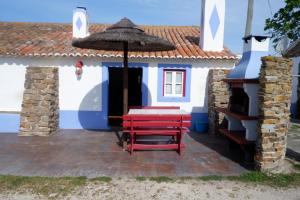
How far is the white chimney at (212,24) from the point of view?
11320 millimetres

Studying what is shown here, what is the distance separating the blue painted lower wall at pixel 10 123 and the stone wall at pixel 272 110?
25.7 ft

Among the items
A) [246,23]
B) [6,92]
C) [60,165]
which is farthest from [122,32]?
[246,23]

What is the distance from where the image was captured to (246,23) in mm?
14422

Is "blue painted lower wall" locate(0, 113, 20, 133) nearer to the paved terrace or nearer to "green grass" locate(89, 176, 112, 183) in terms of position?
the paved terrace

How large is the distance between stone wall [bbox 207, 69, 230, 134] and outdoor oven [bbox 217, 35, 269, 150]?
1.70 metres

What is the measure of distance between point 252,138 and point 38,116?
6.62 m

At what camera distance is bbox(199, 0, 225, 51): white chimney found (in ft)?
37.1

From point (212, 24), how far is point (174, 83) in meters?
2.93

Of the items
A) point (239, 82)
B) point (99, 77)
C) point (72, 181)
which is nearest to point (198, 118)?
point (99, 77)

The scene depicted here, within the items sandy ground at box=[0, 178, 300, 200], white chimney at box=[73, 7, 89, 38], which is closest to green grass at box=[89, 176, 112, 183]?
sandy ground at box=[0, 178, 300, 200]

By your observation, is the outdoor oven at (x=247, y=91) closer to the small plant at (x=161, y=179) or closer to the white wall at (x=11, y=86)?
the small plant at (x=161, y=179)

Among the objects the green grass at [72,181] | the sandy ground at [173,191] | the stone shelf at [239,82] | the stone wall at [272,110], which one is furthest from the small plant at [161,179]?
the stone shelf at [239,82]

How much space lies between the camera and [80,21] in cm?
1207

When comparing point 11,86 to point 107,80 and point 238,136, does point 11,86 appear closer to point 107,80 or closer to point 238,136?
point 107,80
